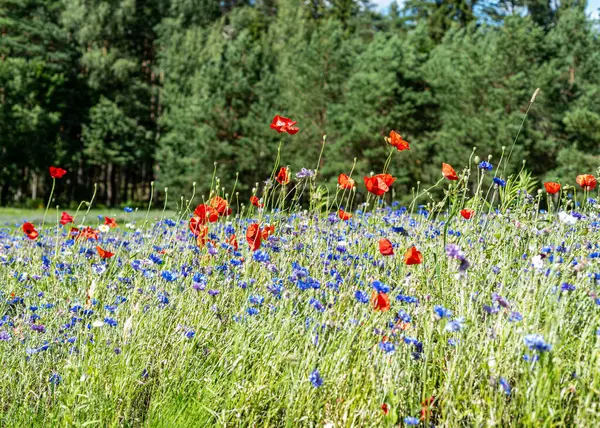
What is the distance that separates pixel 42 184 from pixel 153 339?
35.8m

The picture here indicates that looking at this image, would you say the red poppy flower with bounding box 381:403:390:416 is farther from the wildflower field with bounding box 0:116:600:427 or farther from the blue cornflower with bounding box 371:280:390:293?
the blue cornflower with bounding box 371:280:390:293

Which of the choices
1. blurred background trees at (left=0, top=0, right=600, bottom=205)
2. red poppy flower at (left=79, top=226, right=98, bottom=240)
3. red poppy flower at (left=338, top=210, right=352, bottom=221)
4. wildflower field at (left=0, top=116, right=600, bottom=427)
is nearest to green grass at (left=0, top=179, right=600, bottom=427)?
wildflower field at (left=0, top=116, right=600, bottom=427)

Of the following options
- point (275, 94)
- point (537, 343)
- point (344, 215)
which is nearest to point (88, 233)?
point (344, 215)

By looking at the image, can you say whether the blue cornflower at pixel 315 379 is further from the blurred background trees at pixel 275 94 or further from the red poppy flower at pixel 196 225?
the blurred background trees at pixel 275 94

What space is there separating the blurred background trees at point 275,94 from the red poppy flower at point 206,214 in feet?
64.3

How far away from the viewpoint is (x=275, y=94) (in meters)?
28.0

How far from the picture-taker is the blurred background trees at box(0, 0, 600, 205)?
24.1m

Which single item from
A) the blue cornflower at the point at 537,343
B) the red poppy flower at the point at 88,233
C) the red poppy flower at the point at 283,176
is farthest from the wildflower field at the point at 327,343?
the red poppy flower at the point at 88,233

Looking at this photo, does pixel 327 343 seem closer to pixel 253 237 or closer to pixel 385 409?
pixel 385 409

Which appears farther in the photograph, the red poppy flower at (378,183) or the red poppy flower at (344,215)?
the red poppy flower at (344,215)

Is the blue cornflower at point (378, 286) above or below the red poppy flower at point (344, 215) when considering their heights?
above

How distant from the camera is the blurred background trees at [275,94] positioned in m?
24.1

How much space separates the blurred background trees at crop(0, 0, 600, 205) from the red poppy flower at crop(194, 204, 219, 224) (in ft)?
64.3

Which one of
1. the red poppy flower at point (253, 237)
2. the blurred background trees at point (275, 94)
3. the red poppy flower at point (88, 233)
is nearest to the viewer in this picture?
the red poppy flower at point (253, 237)
